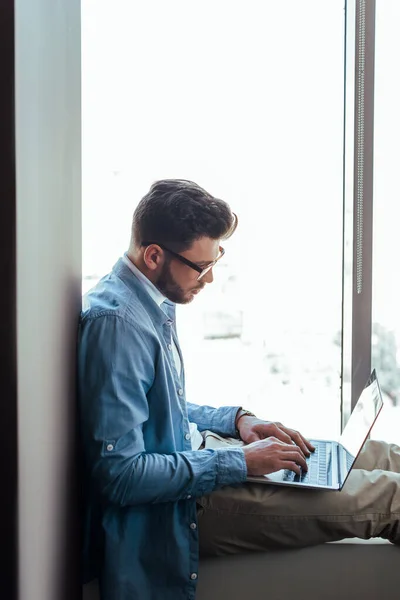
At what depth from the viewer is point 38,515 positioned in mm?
895

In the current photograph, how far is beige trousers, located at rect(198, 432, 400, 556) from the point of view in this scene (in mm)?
1192

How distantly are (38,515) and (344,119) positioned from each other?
1.43 metres

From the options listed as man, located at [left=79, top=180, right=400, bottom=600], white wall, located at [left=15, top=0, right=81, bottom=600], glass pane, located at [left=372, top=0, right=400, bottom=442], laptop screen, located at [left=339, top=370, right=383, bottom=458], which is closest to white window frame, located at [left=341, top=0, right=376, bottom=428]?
glass pane, located at [left=372, top=0, right=400, bottom=442]

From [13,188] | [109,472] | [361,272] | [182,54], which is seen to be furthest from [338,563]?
[182,54]

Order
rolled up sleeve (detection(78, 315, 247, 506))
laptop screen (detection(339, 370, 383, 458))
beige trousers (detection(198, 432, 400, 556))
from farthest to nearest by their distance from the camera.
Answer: laptop screen (detection(339, 370, 383, 458)), beige trousers (detection(198, 432, 400, 556)), rolled up sleeve (detection(78, 315, 247, 506))

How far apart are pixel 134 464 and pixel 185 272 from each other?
0.44 meters

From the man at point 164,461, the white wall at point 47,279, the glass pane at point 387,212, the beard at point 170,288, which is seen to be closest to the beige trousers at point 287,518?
the man at point 164,461

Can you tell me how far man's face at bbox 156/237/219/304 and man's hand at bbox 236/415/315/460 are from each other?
0.36 m

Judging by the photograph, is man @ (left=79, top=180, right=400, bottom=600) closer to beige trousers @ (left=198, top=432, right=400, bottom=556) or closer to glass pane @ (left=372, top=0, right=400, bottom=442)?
beige trousers @ (left=198, top=432, right=400, bottom=556)

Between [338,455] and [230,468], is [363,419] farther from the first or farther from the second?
[230,468]

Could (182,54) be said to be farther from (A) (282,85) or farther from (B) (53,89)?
(B) (53,89)

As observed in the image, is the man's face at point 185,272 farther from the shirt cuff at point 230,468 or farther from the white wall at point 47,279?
the shirt cuff at point 230,468

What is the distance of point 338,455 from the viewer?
1.41 meters

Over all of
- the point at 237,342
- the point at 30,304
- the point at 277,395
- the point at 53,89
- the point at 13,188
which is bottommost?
the point at 277,395
